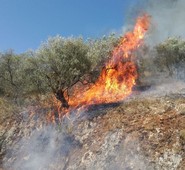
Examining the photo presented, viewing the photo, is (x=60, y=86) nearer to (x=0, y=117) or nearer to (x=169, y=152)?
(x=0, y=117)

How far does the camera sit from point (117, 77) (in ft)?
124

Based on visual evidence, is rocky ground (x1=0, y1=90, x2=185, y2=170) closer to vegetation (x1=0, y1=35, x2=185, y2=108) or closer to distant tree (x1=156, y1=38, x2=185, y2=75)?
vegetation (x1=0, y1=35, x2=185, y2=108)

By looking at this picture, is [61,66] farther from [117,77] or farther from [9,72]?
[9,72]

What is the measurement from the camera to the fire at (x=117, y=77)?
1403 inches

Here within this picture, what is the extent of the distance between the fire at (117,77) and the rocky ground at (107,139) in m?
3.03

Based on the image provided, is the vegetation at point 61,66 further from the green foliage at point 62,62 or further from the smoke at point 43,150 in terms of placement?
the smoke at point 43,150

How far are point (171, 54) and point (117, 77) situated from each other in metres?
29.9

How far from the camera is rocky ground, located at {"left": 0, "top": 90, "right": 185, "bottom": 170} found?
78.6ft

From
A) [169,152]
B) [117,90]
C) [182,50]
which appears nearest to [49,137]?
[117,90]

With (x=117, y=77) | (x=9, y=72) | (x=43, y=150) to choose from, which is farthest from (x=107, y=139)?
(x=9, y=72)

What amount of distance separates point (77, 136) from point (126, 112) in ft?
15.4

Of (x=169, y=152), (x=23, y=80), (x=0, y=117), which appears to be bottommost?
(x=169, y=152)

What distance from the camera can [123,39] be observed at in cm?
4400

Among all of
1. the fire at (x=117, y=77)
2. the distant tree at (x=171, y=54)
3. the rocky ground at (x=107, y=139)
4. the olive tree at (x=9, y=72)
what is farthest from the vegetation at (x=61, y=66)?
the distant tree at (x=171, y=54)
